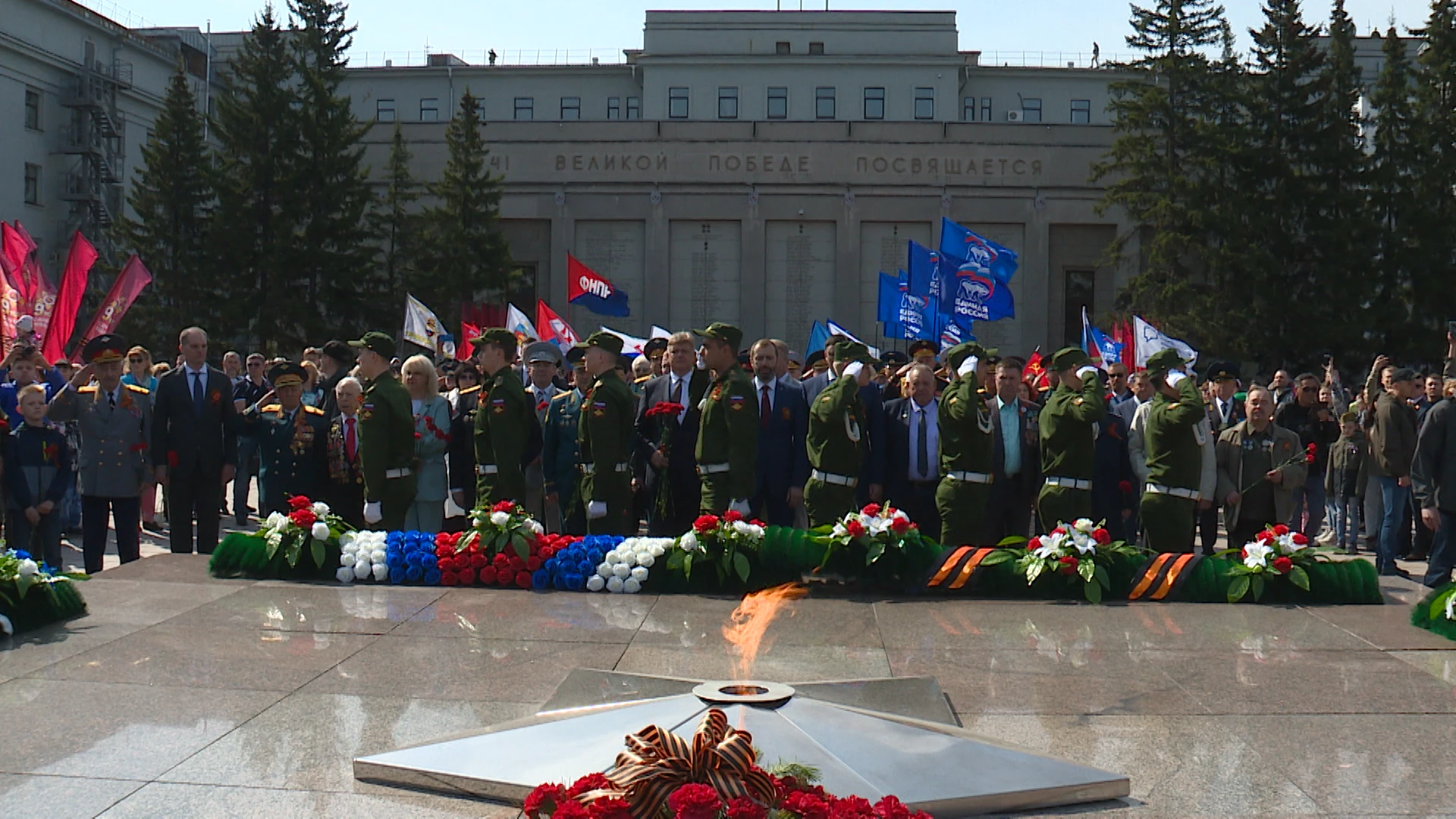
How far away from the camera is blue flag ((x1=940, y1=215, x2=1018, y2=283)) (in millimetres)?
22469

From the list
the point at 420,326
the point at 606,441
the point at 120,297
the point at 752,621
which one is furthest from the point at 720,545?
the point at 420,326

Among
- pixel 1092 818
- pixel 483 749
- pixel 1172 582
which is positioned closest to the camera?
pixel 1092 818

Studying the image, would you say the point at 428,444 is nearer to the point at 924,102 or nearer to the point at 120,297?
the point at 120,297

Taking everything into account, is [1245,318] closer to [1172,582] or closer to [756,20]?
[756,20]

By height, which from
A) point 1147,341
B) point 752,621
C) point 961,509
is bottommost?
point 752,621

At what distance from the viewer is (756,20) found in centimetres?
5684

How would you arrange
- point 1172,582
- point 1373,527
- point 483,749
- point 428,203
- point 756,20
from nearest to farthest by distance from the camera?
point 483,749 → point 1172,582 → point 1373,527 → point 428,203 → point 756,20

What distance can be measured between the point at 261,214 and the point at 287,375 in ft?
107

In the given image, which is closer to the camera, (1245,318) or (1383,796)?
(1383,796)

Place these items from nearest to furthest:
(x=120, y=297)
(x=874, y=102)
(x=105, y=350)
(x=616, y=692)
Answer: (x=616, y=692), (x=105, y=350), (x=120, y=297), (x=874, y=102)

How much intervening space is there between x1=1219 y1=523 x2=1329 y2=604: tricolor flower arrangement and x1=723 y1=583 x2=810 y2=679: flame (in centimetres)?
256

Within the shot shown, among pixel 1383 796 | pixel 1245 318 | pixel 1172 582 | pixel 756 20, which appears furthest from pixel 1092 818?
pixel 756 20

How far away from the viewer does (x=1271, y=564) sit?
8.13 metres

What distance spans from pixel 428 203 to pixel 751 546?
138 ft
